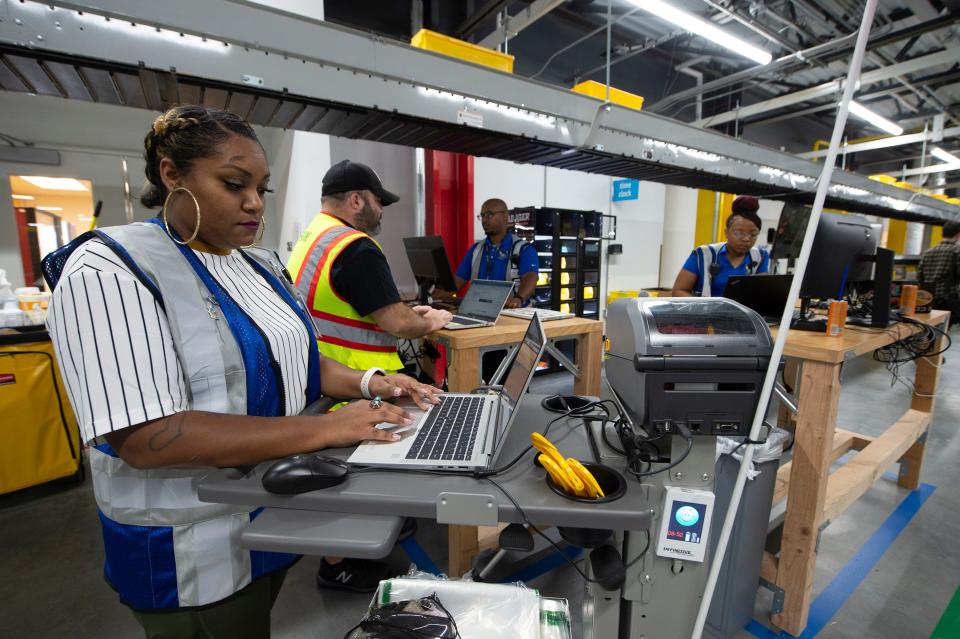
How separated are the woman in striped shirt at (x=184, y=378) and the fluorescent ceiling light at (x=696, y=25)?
3085 millimetres

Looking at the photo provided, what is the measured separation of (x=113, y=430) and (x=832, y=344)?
197 centimetres

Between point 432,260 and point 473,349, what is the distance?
102 cm

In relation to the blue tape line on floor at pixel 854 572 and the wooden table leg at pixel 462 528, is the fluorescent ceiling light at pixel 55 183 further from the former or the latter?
the blue tape line on floor at pixel 854 572

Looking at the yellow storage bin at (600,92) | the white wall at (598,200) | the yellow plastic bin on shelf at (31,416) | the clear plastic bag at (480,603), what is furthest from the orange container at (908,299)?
the yellow plastic bin on shelf at (31,416)

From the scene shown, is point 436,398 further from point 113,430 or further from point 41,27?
point 41,27

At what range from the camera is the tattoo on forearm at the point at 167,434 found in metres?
0.70

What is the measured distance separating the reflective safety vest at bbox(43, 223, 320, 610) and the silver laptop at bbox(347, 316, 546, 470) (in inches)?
11.7

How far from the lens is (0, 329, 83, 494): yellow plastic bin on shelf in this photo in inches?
88.9

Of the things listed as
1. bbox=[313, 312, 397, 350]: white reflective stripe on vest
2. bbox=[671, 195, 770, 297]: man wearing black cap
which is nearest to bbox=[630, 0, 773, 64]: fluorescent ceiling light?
bbox=[671, 195, 770, 297]: man wearing black cap

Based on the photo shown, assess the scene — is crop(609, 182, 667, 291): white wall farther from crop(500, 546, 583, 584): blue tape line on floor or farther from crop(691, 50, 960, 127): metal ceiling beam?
crop(500, 546, 583, 584): blue tape line on floor

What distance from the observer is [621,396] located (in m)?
0.99

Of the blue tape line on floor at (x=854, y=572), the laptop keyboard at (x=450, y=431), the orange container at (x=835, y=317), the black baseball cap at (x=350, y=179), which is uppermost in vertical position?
the black baseball cap at (x=350, y=179)

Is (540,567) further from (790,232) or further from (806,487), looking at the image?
(790,232)

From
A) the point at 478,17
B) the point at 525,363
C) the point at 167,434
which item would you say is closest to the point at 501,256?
the point at 478,17
